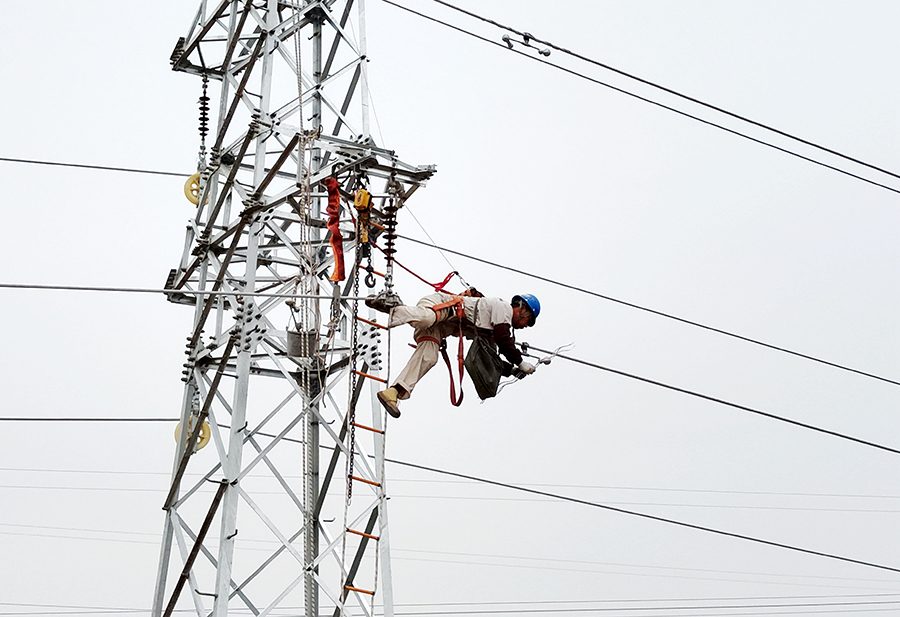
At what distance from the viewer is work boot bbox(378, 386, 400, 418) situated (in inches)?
357

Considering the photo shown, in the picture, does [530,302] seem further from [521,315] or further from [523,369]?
[523,369]

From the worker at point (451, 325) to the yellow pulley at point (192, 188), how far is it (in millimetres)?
4084

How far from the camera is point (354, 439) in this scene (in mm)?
9586

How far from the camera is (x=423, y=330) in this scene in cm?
950

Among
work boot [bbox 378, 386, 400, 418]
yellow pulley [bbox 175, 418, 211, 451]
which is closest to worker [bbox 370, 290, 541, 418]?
work boot [bbox 378, 386, 400, 418]

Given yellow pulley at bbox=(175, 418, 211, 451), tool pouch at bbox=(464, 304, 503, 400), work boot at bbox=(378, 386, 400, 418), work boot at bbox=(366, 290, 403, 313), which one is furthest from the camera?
yellow pulley at bbox=(175, 418, 211, 451)

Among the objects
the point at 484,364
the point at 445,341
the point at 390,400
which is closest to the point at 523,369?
the point at 484,364

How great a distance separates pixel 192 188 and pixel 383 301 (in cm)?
412

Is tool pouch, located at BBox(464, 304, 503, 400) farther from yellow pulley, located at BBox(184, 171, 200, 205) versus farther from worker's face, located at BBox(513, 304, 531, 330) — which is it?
yellow pulley, located at BBox(184, 171, 200, 205)

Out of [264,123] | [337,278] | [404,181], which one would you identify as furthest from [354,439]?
[264,123]

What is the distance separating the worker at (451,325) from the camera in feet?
30.5

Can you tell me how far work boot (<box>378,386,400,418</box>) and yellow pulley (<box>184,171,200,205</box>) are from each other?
4.43m

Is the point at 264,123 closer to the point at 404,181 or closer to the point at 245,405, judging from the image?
the point at 404,181

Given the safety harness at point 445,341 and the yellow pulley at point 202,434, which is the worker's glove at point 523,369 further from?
the yellow pulley at point 202,434
